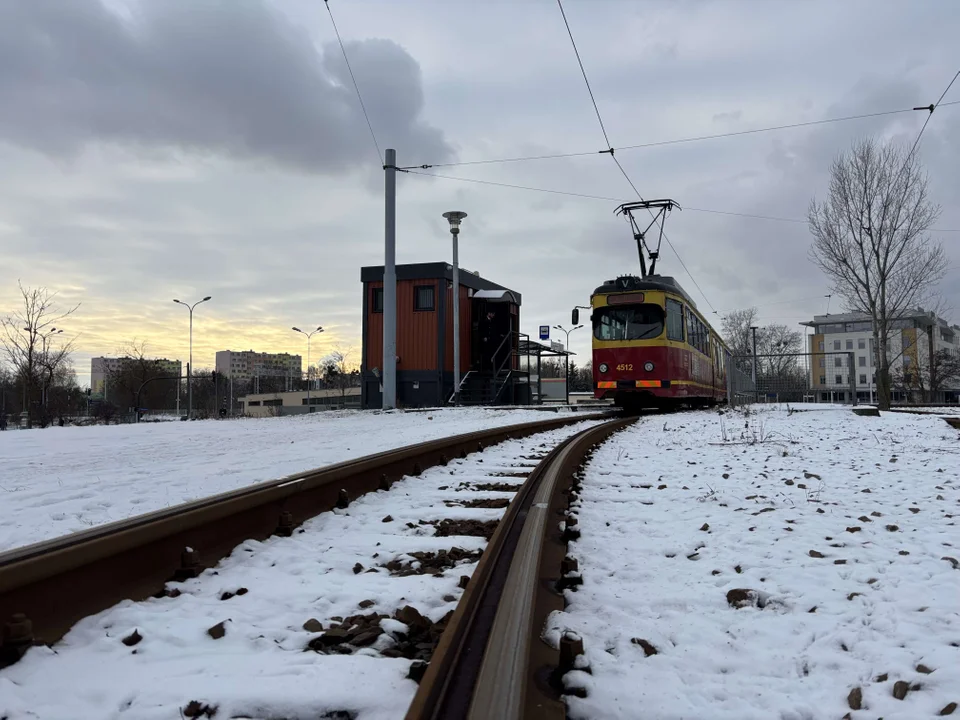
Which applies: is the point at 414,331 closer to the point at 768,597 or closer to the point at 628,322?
the point at 628,322

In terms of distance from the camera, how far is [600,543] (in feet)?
11.7

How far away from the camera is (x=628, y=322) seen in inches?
663

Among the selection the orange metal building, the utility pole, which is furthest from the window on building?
the utility pole

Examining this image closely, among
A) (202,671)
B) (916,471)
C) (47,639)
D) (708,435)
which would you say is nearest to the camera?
(202,671)

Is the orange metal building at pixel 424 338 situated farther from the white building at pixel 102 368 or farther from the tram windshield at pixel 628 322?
the white building at pixel 102 368

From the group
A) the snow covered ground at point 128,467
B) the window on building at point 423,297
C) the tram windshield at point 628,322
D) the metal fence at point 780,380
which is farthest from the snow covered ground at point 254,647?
the window on building at point 423,297

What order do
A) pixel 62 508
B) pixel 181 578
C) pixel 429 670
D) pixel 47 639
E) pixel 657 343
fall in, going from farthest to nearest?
pixel 657 343, pixel 62 508, pixel 181 578, pixel 47 639, pixel 429 670

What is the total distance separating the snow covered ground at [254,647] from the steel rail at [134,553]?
Answer: 8 cm

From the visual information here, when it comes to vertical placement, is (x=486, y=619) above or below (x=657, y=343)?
below

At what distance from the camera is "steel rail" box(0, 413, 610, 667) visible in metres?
2.11

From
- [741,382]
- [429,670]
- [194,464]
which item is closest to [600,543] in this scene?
[429,670]

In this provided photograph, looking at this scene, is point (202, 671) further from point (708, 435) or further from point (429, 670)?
point (708, 435)

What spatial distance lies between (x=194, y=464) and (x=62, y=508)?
8.73 ft

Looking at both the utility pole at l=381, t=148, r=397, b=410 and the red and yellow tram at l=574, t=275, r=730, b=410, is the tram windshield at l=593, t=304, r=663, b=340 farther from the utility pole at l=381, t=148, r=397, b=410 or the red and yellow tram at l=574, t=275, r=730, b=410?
the utility pole at l=381, t=148, r=397, b=410
